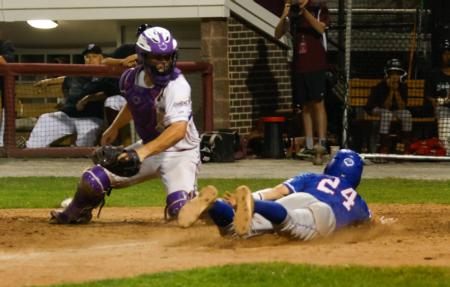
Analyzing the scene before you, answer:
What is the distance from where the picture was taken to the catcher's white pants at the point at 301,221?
334 inches

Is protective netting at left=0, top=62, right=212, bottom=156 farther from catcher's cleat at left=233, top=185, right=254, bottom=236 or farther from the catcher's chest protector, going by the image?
catcher's cleat at left=233, top=185, right=254, bottom=236

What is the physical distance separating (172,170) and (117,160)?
84 cm

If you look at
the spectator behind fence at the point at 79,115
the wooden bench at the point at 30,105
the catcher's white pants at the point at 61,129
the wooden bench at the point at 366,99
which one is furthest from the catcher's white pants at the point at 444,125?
the wooden bench at the point at 30,105

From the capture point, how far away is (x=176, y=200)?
9.57 m

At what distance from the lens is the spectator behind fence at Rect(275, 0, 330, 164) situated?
16.4 meters

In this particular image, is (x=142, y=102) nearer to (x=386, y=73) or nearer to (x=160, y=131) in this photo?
(x=160, y=131)

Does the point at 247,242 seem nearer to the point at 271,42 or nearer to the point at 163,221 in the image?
the point at 163,221

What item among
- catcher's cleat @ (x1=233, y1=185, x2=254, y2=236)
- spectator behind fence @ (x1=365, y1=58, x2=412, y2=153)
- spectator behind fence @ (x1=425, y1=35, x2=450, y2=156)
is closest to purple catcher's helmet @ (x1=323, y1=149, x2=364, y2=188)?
catcher's cleat @ (x1=233, y1=185, x2=254, y2=236)

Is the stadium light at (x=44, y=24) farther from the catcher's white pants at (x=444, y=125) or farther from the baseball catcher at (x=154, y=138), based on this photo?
the baseball catcher at (x=154, y=138)

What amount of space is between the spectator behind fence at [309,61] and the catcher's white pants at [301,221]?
299 inches

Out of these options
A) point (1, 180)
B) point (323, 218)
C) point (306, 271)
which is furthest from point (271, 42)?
point (306, 271)

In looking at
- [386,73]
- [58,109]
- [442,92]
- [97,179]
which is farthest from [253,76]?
[97,179]

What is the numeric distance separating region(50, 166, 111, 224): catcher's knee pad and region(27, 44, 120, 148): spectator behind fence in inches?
243

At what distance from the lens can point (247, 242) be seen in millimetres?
8711
